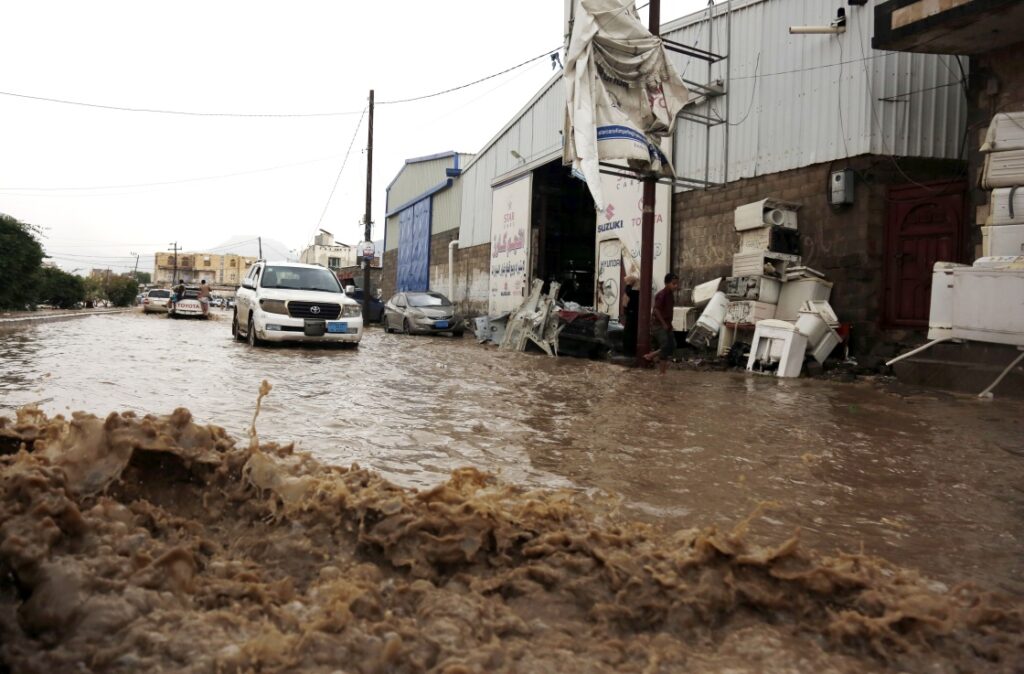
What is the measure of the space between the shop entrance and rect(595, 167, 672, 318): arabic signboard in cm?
384

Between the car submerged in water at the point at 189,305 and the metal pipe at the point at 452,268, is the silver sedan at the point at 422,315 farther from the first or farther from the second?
the car submerged in water at the point at 189,305

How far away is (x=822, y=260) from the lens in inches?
420

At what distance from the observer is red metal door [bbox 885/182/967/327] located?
9.46 metres

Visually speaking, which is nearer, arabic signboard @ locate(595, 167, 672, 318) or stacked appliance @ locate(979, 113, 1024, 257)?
stacked appliance @ locate(979, 113, 1024, 257)

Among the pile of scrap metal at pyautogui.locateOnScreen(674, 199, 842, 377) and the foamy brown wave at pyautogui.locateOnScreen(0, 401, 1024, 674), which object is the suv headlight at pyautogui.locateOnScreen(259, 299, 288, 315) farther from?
the foamy brown wave at pyautogui.locateOnScreen(0, 401, 1024, 674)

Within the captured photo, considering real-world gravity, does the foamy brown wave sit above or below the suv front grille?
below

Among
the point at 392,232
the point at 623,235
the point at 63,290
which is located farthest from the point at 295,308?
the point at 63,290

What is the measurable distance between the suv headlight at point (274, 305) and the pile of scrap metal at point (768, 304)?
22.4 feet

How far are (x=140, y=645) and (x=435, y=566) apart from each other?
3.05 feet

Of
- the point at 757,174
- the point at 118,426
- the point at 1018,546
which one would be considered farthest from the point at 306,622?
the point at 757,174

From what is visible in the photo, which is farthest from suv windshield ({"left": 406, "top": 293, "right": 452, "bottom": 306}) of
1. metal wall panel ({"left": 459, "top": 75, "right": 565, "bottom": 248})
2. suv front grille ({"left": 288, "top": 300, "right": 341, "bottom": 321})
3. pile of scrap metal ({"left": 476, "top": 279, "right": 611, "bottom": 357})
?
suv front grille ({"left": 288, "top": 300, "right": 341, "bottom": 321})

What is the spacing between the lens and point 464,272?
24.8 meters

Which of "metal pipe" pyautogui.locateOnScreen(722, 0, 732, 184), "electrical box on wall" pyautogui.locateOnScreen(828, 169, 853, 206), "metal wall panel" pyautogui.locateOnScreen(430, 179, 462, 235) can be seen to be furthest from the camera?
"metal wall panel" pyautogui.locateOnScreen(430, 179, 462, 235)

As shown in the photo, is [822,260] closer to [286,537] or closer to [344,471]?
[344,471]
